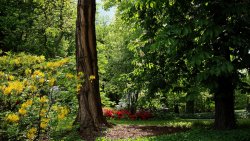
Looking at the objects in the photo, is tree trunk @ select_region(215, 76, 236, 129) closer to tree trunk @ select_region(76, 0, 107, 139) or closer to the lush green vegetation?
the lush green vegetation

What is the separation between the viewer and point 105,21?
42938 mm

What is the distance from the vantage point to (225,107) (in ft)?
40.3

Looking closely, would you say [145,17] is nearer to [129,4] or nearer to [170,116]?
[129,4]

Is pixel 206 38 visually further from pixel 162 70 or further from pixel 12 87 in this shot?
pixel 12 87

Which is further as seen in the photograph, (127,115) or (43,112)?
(127,115)

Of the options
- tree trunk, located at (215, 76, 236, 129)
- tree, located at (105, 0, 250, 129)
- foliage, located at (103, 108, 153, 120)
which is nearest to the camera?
tree, located at (105, 0, 250, 129)

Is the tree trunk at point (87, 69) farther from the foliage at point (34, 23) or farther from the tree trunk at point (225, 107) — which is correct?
the foliage at point (34, 23)

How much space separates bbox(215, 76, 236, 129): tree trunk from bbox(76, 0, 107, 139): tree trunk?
4.07 m

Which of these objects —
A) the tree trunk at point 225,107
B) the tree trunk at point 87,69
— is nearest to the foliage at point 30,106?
the tree trunk at point 87,69

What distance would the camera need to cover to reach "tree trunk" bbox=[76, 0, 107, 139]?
451 inches

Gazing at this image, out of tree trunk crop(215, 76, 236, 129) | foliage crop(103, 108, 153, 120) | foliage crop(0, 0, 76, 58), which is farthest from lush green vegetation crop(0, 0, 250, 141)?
foliage crop(103, 108, 153, 120)

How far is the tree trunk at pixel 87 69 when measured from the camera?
451 inches

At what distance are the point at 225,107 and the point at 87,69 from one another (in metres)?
5.03

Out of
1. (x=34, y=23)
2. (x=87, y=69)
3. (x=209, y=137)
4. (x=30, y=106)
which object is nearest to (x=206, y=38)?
(x=209, y=137)
